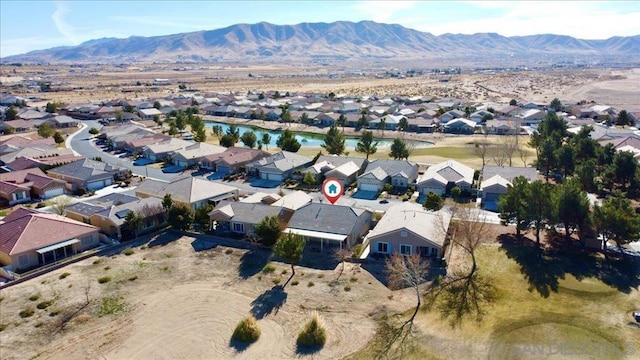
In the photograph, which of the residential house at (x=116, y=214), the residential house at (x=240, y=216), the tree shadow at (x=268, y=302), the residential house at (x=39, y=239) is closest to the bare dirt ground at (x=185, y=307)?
the tree shadow at (x=268, y=302)

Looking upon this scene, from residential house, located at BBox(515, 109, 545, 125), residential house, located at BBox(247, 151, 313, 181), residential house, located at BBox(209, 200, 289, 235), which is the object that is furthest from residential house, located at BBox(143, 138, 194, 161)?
residential house, located at BBox(515, 109, 545, 125)

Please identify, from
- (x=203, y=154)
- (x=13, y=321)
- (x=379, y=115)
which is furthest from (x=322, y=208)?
(x=379, y=115)

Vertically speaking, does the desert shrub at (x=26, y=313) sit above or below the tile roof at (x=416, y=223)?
below

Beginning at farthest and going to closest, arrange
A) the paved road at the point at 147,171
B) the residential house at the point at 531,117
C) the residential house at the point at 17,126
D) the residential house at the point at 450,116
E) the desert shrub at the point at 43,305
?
the residential house at the point at 450,116 < the residential house at the point at 531,117 < the residential house at the point at 17,126 < the paved road at the point at 147,171 < the desert shrub at the point at 43,305

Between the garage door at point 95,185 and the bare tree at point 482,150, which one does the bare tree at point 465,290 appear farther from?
the garage door at point 95,185

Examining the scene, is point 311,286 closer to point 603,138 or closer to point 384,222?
point 384,222
